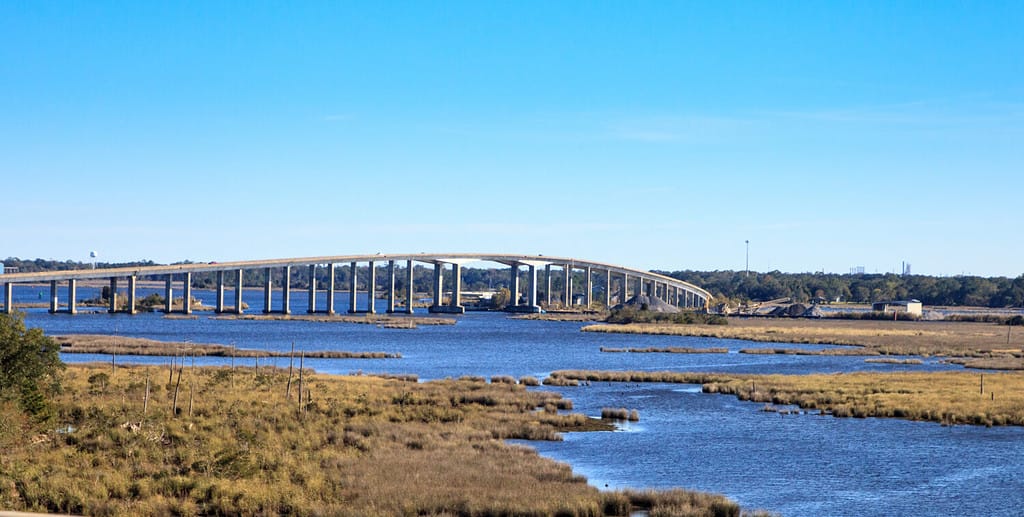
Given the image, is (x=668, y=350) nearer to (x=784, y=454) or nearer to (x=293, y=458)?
(x=784, y=454)

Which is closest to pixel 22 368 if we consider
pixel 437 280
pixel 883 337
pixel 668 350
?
pixel 668 350

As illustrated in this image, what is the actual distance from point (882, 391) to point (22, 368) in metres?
36.2

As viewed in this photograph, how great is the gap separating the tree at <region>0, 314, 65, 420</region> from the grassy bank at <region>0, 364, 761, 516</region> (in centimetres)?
92

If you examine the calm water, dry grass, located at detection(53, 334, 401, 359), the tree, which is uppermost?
the tree

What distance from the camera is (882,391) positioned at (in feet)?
177

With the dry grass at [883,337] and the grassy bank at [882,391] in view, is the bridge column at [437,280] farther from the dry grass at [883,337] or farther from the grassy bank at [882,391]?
the grassy bank at [882,391]

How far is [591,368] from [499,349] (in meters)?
23.1

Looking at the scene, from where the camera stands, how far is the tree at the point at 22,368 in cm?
3444

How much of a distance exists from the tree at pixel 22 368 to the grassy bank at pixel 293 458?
0.92 m

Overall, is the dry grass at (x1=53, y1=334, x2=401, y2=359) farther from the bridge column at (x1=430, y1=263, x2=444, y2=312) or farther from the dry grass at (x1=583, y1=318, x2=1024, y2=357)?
the bridge column at (x1=430, y1=263, x2=444, y2=312)

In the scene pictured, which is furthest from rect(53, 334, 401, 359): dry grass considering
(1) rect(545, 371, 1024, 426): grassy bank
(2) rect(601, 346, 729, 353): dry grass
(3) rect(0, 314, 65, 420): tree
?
(3) rect(0, 314, 65, 420): tree

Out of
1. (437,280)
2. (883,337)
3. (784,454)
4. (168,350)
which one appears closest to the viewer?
(784,454)

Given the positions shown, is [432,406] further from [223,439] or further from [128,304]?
[128,304]

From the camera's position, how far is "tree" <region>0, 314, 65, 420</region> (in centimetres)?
Result: 3444
